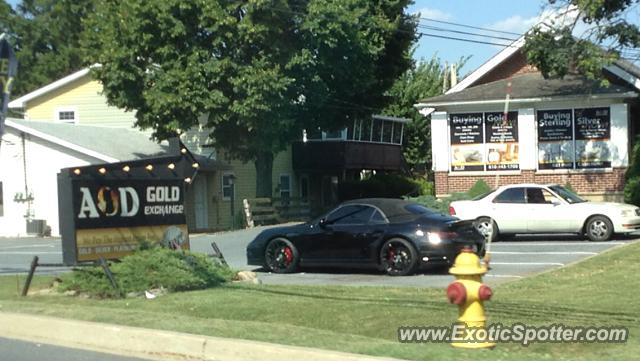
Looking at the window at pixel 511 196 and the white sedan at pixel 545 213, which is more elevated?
the window at pixel 511 196

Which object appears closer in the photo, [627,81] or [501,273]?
[501,273]

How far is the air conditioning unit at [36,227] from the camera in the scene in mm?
32969

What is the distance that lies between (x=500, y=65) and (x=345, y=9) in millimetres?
5888

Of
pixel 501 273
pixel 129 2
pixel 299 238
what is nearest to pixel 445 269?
pixel 501 273

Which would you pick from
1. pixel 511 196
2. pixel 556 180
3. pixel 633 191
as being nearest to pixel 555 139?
pixel 556 180

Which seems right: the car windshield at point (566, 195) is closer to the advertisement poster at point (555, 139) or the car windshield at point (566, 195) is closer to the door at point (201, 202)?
the advertisement poster at point (555, 139)

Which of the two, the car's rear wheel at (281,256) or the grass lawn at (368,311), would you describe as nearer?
the grass lawn at (368,311)

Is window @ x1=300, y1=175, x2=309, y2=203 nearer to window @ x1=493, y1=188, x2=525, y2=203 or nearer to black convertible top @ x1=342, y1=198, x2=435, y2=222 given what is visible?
window @ x1=493, y1=188, x2=525, y2=203

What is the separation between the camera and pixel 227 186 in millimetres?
36969

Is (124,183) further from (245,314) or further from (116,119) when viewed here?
(116,119)

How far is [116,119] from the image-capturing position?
3944 cm

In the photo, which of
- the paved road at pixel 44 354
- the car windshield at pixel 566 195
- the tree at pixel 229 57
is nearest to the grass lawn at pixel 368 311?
the paved road at pixel 44 354

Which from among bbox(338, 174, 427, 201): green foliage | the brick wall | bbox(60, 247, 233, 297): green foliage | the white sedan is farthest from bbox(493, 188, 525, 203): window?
bbox(338, 174, 427, 201): green foliage

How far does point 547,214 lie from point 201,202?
18.6 metres
